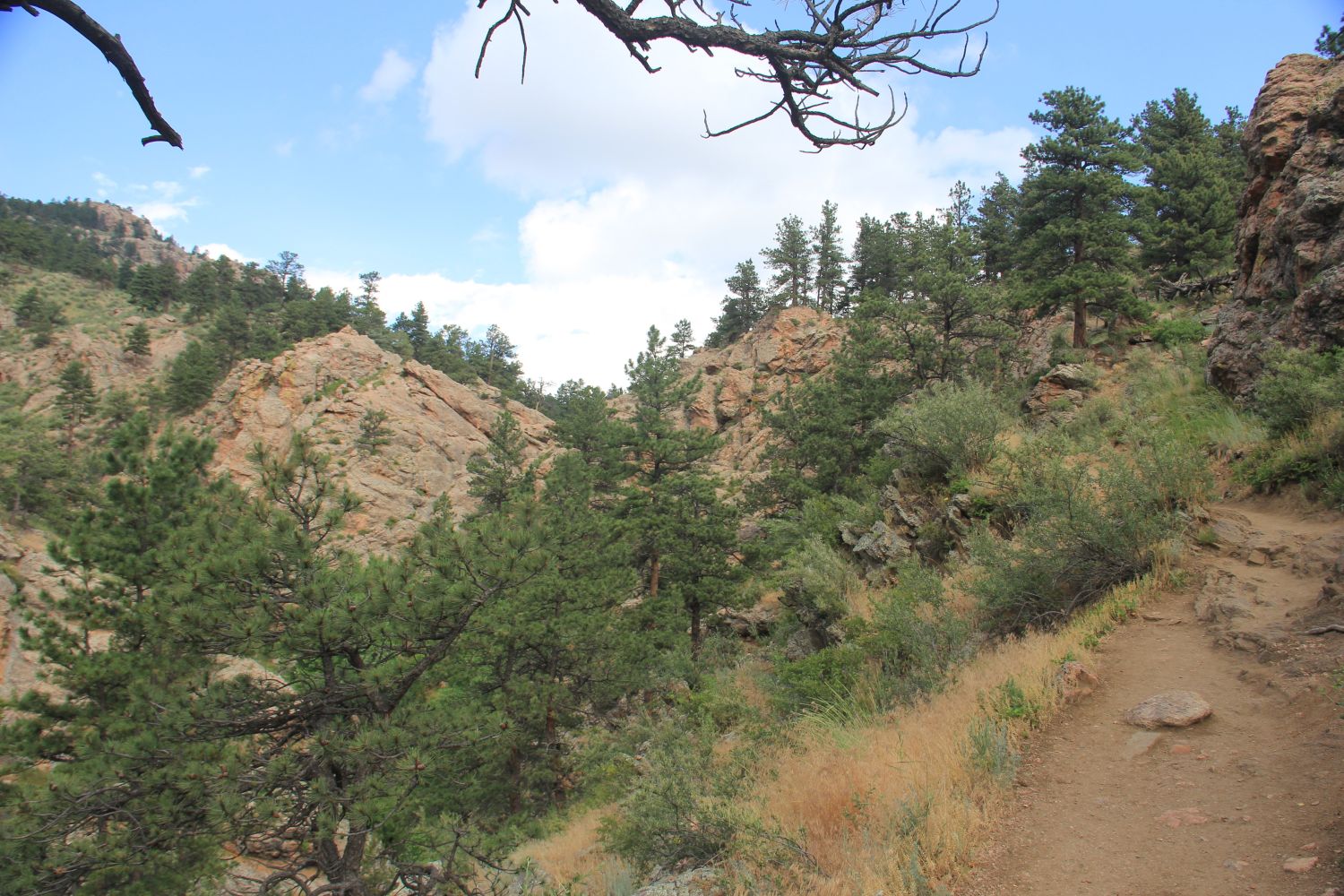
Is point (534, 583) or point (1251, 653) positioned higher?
point (1251, 653)

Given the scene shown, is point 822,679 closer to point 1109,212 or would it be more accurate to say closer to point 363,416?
point 1109,212

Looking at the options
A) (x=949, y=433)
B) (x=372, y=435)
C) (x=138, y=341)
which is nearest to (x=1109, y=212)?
(x=949, y=433)

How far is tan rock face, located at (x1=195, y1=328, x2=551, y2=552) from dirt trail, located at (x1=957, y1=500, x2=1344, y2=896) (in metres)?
32.3

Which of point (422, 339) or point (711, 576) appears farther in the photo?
point (422, 339)

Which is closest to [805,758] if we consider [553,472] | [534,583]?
[534,583]

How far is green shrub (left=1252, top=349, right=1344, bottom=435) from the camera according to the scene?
25.6 feet

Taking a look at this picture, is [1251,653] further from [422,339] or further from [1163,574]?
[422,339]

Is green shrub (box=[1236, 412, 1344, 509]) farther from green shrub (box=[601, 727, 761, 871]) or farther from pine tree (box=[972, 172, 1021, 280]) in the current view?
pine tree (box=[972, 172, 1021, 280])

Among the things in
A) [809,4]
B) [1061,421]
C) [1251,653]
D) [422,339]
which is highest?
[422,339]

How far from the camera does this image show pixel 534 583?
13625 millimetres

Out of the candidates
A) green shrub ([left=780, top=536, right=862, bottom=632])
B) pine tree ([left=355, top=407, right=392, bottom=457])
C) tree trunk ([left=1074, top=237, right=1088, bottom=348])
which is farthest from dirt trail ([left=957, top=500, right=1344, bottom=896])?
pine tree ([left=355, top=407, right=392, bottom=457])

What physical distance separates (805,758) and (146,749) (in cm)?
592

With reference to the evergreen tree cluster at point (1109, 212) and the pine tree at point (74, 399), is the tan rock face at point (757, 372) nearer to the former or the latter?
the evergreen tree cluster at point (1109, 212)

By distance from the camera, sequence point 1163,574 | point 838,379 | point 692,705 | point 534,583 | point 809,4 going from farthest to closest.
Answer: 1. point 838,379
2. point 534,583
3. point 692,705
4. point 1163,574
5. point 809,4
